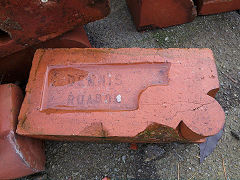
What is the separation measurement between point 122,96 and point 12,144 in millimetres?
976

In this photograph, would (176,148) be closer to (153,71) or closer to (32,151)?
(153,71)

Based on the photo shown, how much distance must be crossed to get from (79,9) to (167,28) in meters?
1.54

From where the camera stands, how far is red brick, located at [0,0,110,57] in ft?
6.15

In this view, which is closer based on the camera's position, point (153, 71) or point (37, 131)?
point (37, 131)

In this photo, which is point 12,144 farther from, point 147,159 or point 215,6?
point 215,6

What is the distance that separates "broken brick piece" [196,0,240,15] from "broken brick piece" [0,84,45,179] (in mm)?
2532

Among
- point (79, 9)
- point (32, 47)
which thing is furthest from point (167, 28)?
point (32, 47)

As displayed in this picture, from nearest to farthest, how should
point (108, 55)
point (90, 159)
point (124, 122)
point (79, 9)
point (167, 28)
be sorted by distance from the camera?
point (124, 122) → point (79, 9) → point (108, 55) → point (90, 159) → point (167, 28)

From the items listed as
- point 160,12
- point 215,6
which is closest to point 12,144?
point 160,12

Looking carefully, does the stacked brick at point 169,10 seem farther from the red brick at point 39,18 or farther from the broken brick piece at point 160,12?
the red brick at point 39,18

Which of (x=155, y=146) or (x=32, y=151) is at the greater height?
(x=32, y=151)

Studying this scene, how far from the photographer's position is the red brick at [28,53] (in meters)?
2.31

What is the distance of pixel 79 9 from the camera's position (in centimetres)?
204

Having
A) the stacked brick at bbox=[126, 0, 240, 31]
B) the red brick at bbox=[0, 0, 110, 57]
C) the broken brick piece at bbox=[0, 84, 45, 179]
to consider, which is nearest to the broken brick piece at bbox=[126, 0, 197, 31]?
the stacked brick at bbox=[126, 0, 240, 31]
